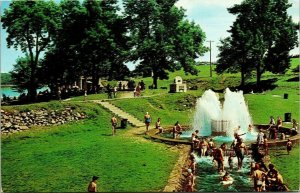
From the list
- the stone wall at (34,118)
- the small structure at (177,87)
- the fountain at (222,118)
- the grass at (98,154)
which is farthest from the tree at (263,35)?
the stone wall at (34,118)

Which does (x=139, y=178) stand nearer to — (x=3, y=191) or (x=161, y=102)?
(x=3, y=191)

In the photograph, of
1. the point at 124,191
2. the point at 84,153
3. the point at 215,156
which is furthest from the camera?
the point at 84,153

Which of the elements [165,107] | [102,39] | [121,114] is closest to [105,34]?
[102,39]

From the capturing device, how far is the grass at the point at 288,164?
53.8ft

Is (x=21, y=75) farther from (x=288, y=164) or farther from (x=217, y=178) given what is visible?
(x=288, y=164)

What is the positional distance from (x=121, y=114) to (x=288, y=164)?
14.5 metres

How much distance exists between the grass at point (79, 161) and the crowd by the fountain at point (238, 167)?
112cm

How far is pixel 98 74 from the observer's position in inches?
1763

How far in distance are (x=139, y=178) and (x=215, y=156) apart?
3.56m

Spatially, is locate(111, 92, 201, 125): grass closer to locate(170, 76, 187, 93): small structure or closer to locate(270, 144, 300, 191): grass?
locate(170, 76, 187, 93): small structure

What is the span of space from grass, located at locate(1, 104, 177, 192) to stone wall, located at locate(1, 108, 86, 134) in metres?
1.08

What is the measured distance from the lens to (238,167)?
718 inches

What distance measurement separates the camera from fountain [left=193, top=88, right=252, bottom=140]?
81.4ft

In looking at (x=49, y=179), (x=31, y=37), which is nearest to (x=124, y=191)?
(x=49, y=179)
